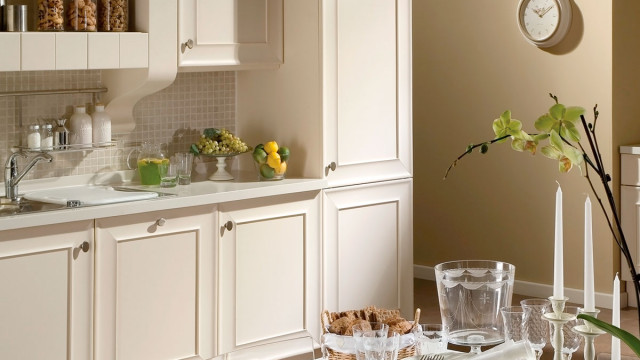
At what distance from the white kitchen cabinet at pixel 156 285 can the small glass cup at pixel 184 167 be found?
0.29 m

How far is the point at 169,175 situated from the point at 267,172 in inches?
16.5

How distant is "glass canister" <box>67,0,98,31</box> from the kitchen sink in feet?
2.16

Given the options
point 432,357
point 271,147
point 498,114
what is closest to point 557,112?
point 432,357

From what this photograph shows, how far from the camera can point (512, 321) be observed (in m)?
1.81

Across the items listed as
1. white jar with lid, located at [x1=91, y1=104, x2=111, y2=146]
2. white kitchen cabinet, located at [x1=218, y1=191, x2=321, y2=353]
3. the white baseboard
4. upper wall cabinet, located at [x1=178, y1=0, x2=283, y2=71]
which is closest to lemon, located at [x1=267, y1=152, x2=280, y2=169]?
white kitchen cabinet, located at [x1=218, y1=191, x2=321, y2=353]

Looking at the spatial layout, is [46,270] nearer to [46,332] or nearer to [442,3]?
[46,332]

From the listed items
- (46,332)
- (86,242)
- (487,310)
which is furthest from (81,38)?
(487,310)

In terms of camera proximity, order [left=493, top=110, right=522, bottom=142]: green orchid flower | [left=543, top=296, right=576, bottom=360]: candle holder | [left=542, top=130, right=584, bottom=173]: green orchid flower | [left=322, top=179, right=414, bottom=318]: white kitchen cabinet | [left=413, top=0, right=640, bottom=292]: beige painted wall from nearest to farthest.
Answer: [left=542, top=130, right=584, bottom=173]: green orchid flower
[left=493, top=110, right=522, bottom=142]: green orchid flower
[left=543, top=296, right=576, bottom=360]: candle holder
[left=322, top=179, right=414, bottom=318]: white kitchen cabinet
[left=413, top=0, right=640, bottom=292]: beige painted wall

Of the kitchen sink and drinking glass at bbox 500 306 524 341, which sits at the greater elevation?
the kitchen sink

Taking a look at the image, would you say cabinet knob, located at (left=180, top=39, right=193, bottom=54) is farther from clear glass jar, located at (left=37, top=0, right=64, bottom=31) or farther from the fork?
the fork

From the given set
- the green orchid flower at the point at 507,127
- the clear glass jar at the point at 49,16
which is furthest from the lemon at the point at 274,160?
the green orchid flower at the point at 507,127

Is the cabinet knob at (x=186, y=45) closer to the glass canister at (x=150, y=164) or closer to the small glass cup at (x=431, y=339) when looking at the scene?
the glass canister at (x=150, y=164)

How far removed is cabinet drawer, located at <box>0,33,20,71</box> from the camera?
3.36 meters

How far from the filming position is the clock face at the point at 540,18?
5.44 meters
